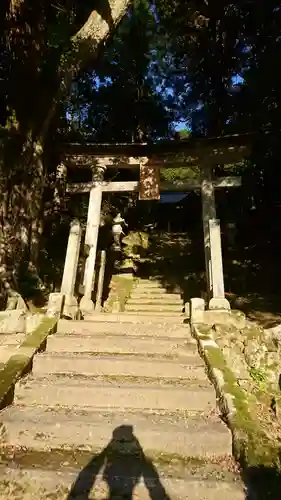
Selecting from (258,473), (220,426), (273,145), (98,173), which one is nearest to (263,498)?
(258,473)

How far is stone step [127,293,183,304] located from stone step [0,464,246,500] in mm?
6317

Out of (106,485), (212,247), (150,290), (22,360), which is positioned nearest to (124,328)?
(22,360)

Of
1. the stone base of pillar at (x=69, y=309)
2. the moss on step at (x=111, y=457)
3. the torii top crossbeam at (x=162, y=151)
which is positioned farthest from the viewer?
the torii top crossbeam at (x=162, y=151)

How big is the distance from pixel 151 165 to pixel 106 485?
251 inches

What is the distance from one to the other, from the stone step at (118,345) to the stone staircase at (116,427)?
1cm

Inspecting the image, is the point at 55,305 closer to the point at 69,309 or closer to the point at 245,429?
the point at 69,309

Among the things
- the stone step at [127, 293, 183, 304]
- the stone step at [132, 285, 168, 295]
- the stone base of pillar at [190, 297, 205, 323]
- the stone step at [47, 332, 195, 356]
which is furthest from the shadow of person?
the stone step at [132, 285, 168, 295]

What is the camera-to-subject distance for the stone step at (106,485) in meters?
2.81

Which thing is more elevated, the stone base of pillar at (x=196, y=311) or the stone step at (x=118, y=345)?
the stone base of pillar at (x=196, y=311)

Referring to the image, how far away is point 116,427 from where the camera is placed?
11.6 feet

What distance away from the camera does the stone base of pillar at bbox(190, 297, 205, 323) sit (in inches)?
227

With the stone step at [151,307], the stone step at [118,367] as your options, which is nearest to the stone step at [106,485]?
the stone step at [118,367]

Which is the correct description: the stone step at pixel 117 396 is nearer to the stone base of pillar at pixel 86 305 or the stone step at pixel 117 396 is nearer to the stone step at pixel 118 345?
the stone step at pixel 118 345

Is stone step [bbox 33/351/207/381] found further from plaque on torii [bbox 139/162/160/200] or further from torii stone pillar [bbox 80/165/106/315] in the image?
plaque on torii [bbox 139/162/160/200]
